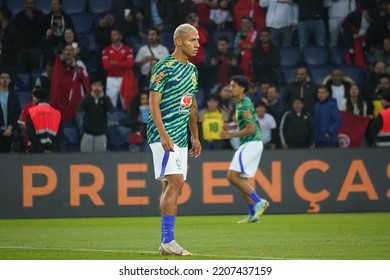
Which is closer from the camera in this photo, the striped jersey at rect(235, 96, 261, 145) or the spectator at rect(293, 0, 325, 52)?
the striped jersey at rect(235, 96, 261, 145)

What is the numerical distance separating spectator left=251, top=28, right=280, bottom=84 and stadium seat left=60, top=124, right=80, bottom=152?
A: 149 inches

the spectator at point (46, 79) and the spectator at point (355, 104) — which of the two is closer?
the spectator at point (355, 104)

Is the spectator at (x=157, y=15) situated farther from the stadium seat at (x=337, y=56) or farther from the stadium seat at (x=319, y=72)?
the stadium seat at (x=337, y=56)

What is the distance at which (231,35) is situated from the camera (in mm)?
21859

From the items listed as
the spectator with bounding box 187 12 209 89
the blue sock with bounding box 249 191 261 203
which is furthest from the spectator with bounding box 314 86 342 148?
the blue sock with bounding box 249 191 261 203

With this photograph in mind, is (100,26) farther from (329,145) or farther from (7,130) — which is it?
(329,145)

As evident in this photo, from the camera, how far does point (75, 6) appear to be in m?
22.5

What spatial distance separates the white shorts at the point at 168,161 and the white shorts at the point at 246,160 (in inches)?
224

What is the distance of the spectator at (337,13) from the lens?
22.0 metres

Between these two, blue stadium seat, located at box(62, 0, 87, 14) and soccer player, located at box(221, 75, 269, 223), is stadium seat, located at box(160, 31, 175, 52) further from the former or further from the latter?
soccer player, located at box(221, 75, 269, 223)

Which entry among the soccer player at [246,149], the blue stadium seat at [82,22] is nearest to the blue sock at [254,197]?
the soccer player at [246,149]

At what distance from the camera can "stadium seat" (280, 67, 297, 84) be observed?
21.5m

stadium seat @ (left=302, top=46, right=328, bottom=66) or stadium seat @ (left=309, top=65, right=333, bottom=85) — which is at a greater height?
stadium seat @ (left=302, top=46, right=328, bottom=66)

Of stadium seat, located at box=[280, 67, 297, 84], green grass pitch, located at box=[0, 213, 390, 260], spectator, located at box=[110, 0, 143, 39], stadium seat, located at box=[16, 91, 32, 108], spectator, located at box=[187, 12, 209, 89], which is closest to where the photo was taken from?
green grass pitch, located at box=[0, 213, 390, 260]
